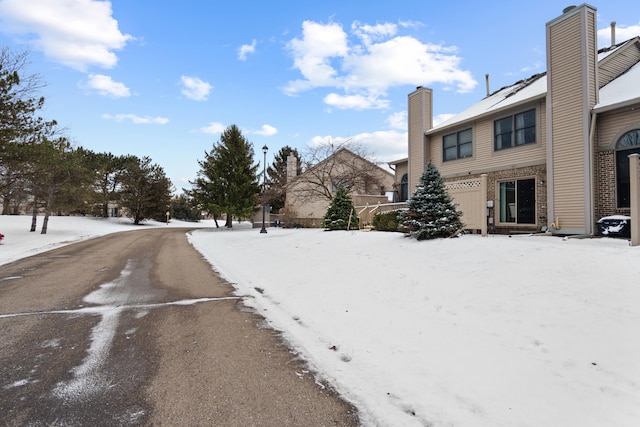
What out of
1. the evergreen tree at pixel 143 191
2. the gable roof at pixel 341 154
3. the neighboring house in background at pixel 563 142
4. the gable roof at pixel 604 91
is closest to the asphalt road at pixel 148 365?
the neighboring house in background at pixel 563 142

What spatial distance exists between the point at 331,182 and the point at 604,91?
14001mm

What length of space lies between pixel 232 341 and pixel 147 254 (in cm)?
993

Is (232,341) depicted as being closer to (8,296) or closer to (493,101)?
(8,296)

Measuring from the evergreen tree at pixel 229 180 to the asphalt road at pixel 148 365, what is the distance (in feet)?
76.3

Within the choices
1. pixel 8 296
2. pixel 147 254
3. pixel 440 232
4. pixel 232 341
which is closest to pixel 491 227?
pixel 440 232

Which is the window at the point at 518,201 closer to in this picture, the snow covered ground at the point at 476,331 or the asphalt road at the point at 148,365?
the snow covered ground at the point at 476,331

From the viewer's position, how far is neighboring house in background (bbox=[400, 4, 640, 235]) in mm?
9969

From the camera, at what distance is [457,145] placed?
15398 mm

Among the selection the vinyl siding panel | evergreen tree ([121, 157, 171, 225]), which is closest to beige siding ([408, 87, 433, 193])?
the vinyl siding panel

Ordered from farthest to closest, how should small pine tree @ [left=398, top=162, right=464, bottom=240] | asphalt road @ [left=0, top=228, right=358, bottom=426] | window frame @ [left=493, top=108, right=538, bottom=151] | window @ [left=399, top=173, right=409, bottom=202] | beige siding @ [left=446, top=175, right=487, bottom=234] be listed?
1. window @ [left=399, top=173, right=409, bottom=202]
2. window frame @ [left=493, top=108, right=538, bottom=151]
3. beige siding @ [left=446, top=175, right=487, bottom=234]
4. small pine tree @ [left=398, top=162, right=464, bottom=240]
5. asphalt road @ [left=0, top=228, right=358, bottom=426]

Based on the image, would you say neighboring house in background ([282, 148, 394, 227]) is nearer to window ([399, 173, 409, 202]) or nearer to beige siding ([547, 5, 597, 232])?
window ([399, 173, 409, 202])

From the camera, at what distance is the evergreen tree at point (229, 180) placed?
2980 cm

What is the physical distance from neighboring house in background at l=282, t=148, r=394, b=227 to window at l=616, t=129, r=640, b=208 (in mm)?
11460

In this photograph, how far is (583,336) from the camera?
3572mm
